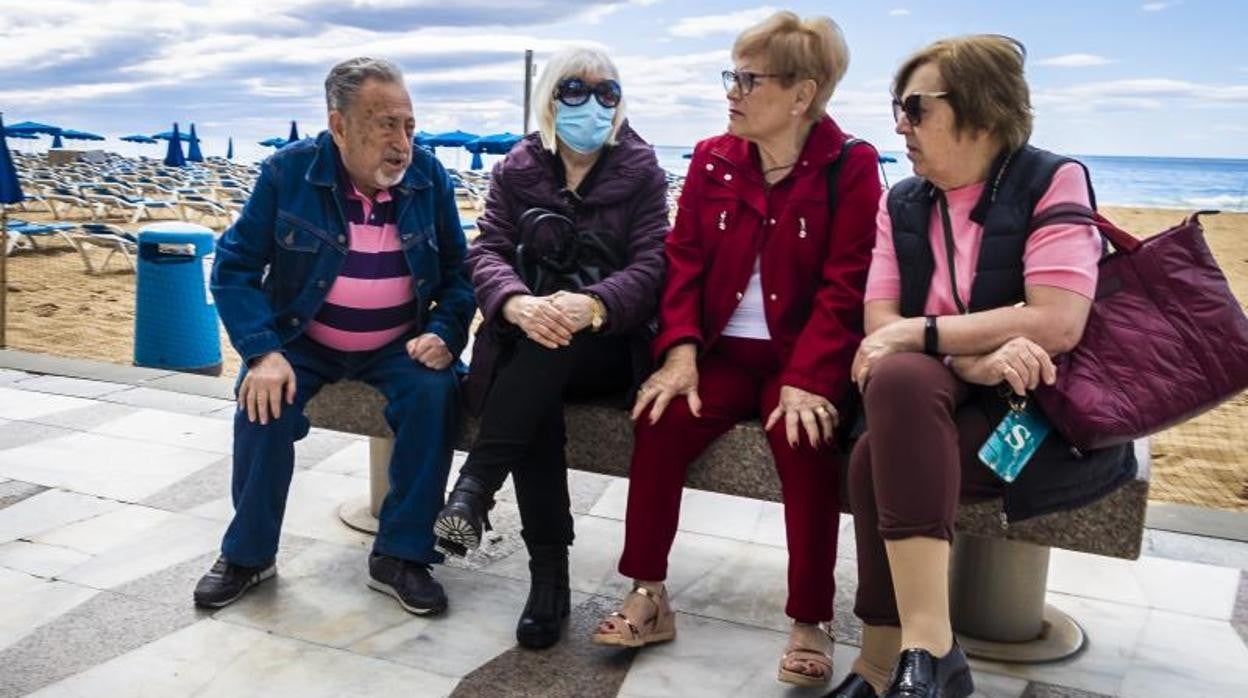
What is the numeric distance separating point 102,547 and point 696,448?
6.74 ft

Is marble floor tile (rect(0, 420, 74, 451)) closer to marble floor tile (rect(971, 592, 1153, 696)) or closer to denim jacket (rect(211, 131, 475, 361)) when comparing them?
denim jacket (rect(211, 131, 475, 361))

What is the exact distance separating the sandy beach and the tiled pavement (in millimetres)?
1830

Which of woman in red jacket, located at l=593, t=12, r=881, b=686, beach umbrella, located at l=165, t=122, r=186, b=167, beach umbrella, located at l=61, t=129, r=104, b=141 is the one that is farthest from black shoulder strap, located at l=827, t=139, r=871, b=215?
beach umbrella, located at l=61, t=129, r=104, b=141

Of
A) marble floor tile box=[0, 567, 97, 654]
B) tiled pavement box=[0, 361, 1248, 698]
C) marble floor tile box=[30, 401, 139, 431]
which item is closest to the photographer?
tiled pavement box=[0, 361, 1248, 698]

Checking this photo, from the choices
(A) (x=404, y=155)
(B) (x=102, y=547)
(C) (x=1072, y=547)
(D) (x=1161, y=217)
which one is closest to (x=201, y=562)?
(B) (x=102, y=547)

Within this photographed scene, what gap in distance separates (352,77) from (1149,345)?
2.25 meters

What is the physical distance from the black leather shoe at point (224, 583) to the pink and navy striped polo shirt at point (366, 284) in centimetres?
71

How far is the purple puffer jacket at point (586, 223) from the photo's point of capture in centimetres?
319

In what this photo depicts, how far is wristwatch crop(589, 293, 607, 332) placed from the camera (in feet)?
10.1

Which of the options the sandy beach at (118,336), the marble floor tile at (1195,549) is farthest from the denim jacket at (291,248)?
the sandy beach at (118,336)

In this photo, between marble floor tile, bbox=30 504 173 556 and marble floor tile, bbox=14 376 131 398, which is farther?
marble floor tile, bbox=14 376 131 398

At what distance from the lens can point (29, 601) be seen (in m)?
3.30

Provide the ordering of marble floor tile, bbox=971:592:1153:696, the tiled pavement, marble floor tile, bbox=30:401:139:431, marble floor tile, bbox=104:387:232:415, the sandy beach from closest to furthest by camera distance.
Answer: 1. the tiled pavement
2. marble floor tile, bbox=971:592:1153:696
3. marble floor tile, bbox=30:401:139:431
4. marble floor tile, bbox=104:387:232:415
5. the sandy beach

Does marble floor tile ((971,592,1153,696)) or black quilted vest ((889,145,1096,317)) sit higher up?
black quilted vest ((889,145,1096,317))
